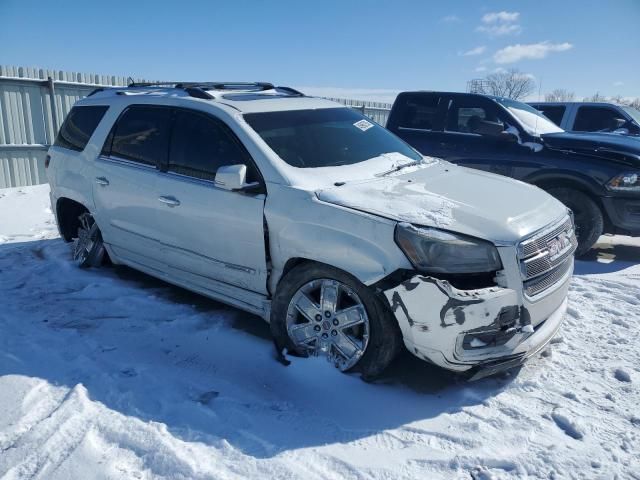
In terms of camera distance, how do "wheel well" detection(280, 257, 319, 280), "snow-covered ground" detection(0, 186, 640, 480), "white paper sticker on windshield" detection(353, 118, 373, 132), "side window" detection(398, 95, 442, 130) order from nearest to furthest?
1. "snow-covered ground" detection(0, 186, 640, 480)
2. "wheel well" detection(280, 257, 319, 280)
3. "white paper sticker on windshield" detection(353, 118, 373, 132)
4. "side window" detection(398, 95, 442, 130)

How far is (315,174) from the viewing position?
3.47 metres

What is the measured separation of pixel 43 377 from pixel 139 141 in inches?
82.9

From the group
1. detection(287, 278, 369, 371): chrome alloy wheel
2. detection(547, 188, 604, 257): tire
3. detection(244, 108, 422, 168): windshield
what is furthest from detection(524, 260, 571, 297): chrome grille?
detection(547, 188, 604, 257): tire

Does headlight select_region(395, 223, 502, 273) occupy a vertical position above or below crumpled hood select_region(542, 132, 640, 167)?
below

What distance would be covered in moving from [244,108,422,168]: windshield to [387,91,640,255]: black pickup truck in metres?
2.47

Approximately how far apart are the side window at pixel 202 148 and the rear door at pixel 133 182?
0.14 meters

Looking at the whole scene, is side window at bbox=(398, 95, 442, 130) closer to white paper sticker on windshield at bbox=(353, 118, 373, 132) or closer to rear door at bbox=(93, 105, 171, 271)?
white paper sticker on windshield at bbox=(353, 118, 373, 132)

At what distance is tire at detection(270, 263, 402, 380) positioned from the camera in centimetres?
295

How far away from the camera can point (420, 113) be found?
7391mm

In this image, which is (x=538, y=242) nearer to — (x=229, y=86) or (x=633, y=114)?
(x=229, y=86)

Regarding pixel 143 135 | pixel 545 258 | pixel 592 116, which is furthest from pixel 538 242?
pixel 592 116

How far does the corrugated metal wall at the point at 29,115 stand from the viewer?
9.56 metres

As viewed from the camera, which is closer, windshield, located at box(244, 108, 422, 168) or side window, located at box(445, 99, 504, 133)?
windshield, located at box(244, 108, 422, 168)

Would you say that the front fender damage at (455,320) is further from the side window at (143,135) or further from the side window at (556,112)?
the side window at (556,112)
